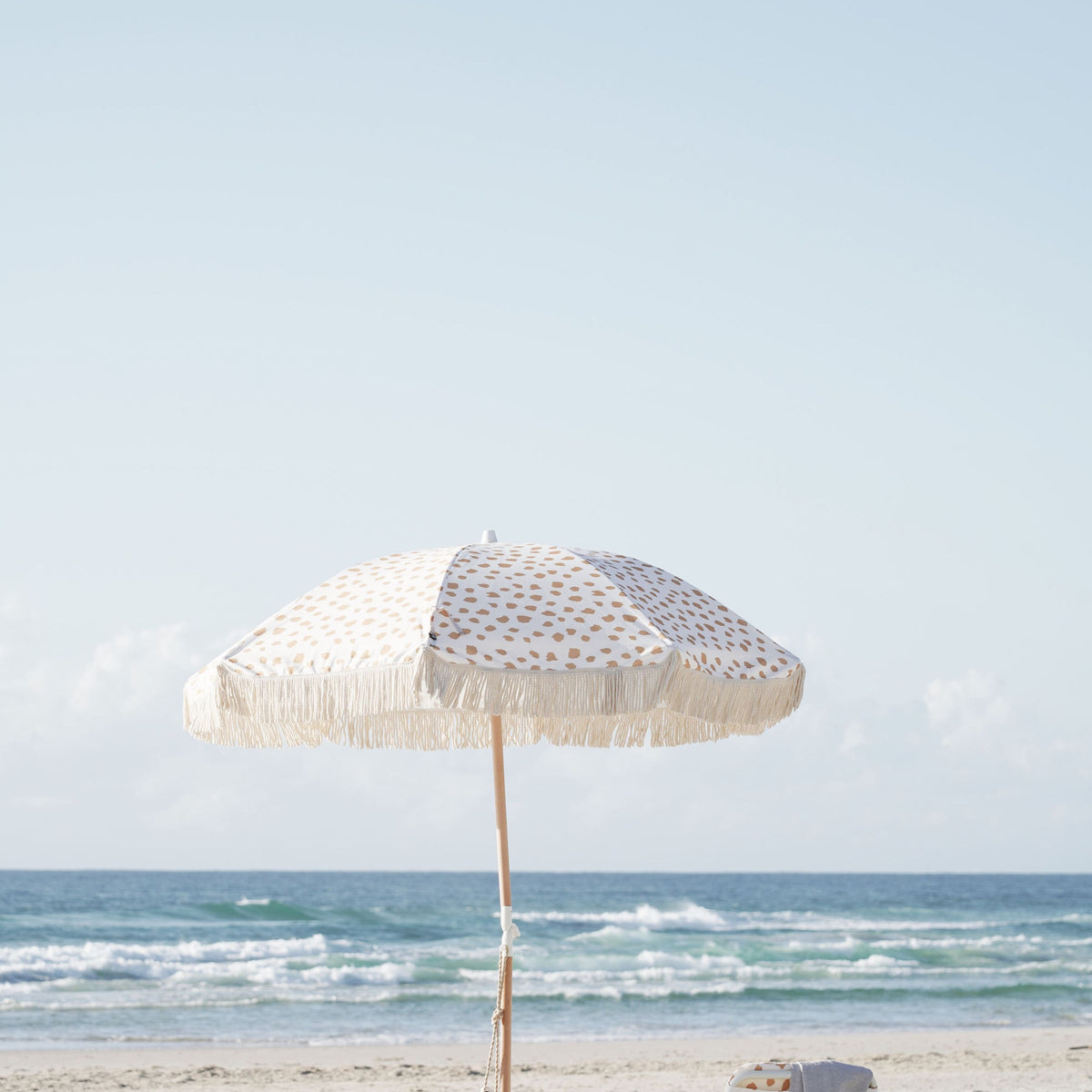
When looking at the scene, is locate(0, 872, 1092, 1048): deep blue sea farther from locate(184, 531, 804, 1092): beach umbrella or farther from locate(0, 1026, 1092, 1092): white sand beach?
locate(184, 531, 804, 1092): beach umbrella

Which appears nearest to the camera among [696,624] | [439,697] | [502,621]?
[439,697]

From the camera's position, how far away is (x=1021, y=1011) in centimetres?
1373

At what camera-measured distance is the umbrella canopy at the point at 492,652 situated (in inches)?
131

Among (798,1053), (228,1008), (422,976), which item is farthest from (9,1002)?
(798,1053)

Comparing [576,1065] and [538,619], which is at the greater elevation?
[538,619]

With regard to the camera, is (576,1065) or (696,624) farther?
(576,1065)

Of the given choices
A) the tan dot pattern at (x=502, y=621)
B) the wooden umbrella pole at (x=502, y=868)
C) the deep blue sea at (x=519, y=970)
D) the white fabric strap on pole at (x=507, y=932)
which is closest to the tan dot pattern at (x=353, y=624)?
the tan dot pattern at (x=502, y=621)

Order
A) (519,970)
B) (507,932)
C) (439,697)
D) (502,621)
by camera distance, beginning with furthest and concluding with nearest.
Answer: (519,970) → (507,932) → (502,621) → (439,697)

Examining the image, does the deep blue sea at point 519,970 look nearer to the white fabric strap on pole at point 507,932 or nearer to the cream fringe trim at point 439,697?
the white fabric strap on pole at point 507,932

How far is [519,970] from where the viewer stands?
16.5 metres

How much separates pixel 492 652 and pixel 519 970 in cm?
1407

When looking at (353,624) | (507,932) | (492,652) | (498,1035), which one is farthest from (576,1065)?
(492,652)

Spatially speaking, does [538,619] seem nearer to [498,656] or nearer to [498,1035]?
[498,656]

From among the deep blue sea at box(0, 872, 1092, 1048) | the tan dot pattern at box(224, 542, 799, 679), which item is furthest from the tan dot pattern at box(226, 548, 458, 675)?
the deep blue sea at box(0, 872, 1092, 1048)
